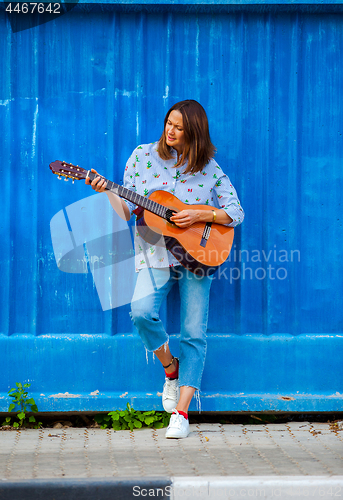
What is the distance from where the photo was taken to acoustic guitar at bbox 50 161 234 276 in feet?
9.59

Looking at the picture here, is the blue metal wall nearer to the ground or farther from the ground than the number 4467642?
nearer to the ground

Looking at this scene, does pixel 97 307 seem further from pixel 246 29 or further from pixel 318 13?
pixel 318 13

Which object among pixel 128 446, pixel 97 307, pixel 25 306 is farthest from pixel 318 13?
pixel 128 446

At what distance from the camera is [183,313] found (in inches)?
122

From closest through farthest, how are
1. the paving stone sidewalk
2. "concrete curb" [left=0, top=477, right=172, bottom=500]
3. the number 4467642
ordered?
"concrete curb" [left=0, top=477, right=172, bottom=500], the paving stone sidewalk, the number 4467642

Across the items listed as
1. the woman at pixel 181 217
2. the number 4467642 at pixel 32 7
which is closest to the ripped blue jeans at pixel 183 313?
the woman at pixel 181 217

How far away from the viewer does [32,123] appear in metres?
3.39

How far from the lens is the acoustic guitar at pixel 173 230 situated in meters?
2.92

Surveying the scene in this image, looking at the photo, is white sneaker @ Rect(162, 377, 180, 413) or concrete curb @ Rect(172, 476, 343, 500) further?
white sneaker @ Rect(162, 377, 180, 413)

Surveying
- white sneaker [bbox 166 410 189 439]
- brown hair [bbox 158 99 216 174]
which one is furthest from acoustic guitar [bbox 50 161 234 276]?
white sneaker [bbox 166 410 189 439]

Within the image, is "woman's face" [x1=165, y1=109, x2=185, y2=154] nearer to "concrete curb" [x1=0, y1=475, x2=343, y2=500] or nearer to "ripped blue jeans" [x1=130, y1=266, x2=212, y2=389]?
"ripped blue jeans" [x1=130, y1=266, x2=212, y2=389]

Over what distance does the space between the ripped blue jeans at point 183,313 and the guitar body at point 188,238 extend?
138mm

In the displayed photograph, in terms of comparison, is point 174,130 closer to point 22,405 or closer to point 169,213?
point 169,213

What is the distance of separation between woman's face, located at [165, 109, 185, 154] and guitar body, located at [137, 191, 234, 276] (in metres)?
0.34
